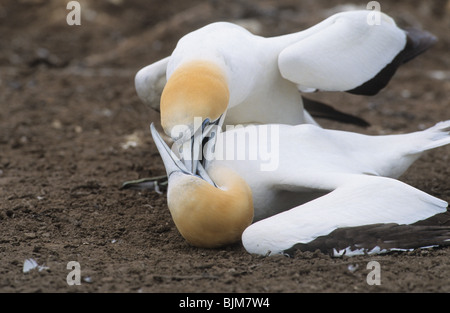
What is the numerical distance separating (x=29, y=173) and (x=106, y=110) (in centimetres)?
238

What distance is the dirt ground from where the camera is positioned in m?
3.85

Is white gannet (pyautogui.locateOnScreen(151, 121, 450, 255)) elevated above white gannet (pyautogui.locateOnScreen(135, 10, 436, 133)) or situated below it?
below

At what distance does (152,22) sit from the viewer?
1354 centimetres

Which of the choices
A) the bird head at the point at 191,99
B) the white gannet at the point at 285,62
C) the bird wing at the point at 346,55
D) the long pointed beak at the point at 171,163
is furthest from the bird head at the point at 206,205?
the bird wing at the point at 346,55

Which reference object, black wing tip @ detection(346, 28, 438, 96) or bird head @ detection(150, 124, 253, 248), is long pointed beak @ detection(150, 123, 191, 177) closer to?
bird head @ detection(150, 124, 253, 248)

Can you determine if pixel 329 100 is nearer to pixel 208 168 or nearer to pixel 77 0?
pixel 208 168

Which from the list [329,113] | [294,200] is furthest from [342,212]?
[329,113]

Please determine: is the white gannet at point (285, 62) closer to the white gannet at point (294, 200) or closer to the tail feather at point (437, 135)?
the white gannet at point (294, 200)

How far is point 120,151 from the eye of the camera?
7082mm

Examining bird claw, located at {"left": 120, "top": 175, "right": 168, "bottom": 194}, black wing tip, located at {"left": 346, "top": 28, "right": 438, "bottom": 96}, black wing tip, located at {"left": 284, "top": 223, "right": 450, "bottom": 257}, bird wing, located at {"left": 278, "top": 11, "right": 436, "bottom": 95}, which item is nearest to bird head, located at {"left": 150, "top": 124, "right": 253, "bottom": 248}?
black wing tip, located at {"left": 284, "top": 223, "right": 450, "bottom": 257}

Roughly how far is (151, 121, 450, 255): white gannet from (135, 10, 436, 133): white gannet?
1.39 feet

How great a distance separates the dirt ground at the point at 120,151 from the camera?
3846 mm

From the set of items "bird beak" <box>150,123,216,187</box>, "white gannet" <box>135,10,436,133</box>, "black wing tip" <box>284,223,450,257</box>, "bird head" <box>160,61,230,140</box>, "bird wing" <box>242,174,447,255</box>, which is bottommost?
"black wing tip" <box>284,223,450,257</box>

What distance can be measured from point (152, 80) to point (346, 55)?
155 centimetres
